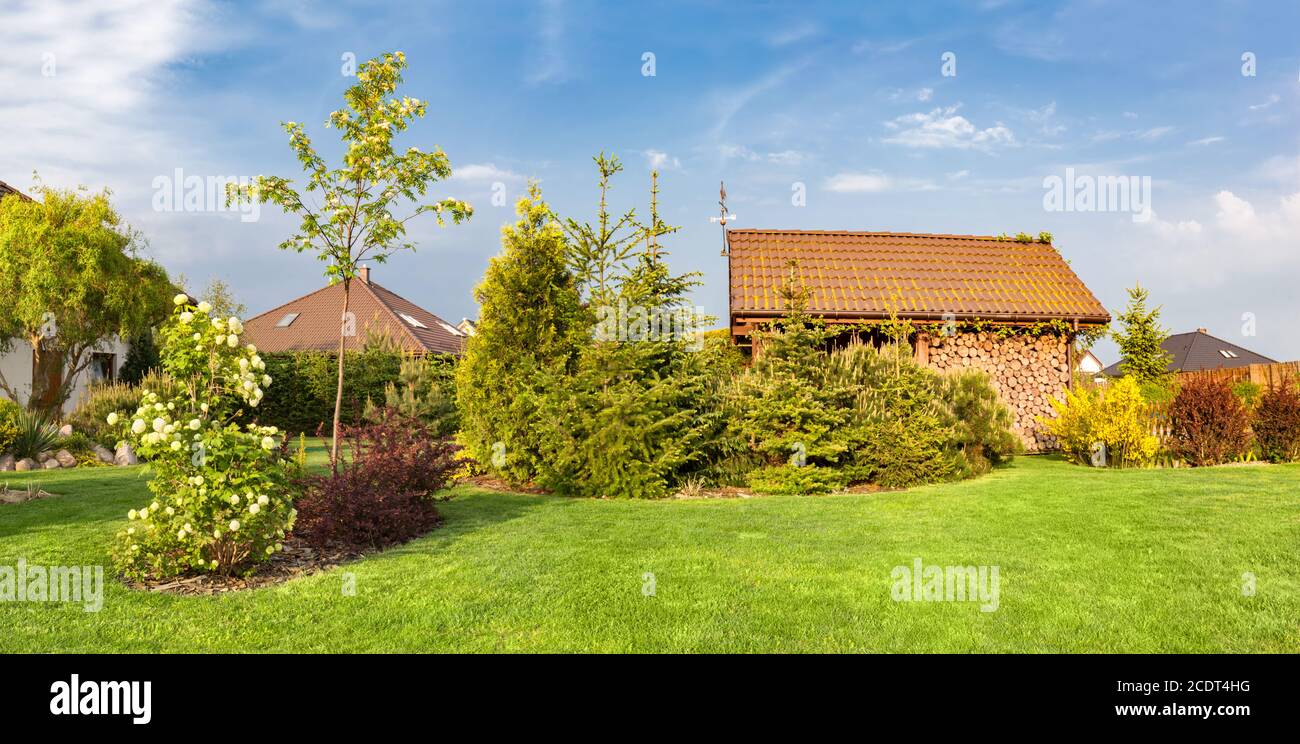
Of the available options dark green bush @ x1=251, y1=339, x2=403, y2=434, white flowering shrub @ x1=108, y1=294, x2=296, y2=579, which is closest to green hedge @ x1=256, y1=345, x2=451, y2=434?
dark green bush @ x1=251, y1=339, x2=403, y2=434

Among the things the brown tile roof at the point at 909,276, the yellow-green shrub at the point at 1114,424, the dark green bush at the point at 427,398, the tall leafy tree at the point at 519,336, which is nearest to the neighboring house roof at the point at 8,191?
the dark green bush at the point at 427,398

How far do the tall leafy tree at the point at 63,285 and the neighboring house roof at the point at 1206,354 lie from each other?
46795mm

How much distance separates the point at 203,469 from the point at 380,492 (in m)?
1.97

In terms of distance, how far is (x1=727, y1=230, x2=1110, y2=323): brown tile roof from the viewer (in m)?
18.0

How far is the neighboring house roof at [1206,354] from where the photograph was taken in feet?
145

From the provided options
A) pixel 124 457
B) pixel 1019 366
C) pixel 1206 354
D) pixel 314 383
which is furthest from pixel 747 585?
pixel 1206 354

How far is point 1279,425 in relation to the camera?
1359 cm

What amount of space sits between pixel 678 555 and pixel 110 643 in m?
4.11

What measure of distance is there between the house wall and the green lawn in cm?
887

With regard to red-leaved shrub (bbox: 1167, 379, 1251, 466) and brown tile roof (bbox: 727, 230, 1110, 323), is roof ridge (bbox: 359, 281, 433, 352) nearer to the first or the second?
brown tile roof (bbox: 727, 230, 1110, 323)

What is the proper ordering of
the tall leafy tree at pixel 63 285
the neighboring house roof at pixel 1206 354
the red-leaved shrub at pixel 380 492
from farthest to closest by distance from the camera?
the neighboring house roof at pixel 1206 354 → the tall leafy tree at pixel 63 285 → the red-leaved shrub at pixel 380 492

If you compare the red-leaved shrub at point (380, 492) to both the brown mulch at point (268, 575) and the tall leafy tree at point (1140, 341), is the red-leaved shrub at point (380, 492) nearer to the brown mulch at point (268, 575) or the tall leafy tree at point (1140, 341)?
the brown mulch at point (268, 575)
